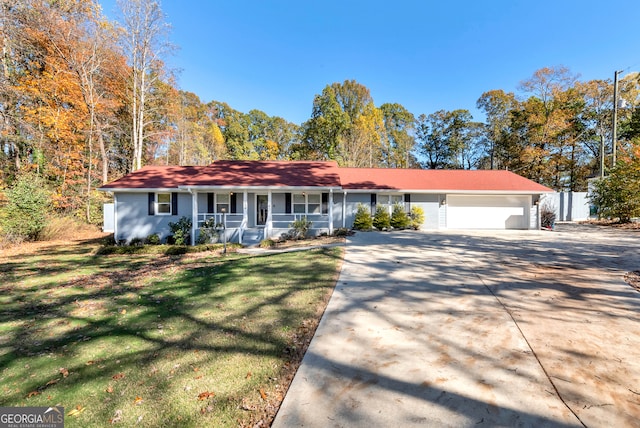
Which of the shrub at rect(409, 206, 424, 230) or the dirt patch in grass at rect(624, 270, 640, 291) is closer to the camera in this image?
the dirt patch in grass at rect(624, 270, 640, 291)

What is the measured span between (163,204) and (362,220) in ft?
32.9

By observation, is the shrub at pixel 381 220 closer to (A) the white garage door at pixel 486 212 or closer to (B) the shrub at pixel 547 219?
(A) the white garage door at pixel 486 212

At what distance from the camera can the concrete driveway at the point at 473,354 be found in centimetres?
212

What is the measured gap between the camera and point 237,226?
44.2 feet

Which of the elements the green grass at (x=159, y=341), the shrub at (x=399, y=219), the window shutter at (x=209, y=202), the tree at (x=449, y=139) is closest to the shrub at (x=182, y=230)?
the window shutter at (x=209, y=202)

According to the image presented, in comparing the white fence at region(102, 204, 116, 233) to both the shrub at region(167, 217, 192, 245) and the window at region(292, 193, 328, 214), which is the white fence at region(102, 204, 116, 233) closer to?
the shrub at region(167, 217, 192, 245)

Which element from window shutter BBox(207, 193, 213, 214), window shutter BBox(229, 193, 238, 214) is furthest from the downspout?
window shutter BBox(229, 193, 238, 214)

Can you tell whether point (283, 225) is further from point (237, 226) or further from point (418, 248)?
point (418, 248)

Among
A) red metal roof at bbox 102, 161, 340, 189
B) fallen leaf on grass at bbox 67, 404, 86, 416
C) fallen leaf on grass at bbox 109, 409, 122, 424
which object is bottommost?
fallen leaf on grass at bbox 67, 404, 86, 416

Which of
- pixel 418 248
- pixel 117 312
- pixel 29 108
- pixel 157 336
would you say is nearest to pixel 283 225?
pixel 418 248

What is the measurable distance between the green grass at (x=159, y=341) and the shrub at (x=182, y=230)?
5.06 m

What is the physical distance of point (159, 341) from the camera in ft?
11.1

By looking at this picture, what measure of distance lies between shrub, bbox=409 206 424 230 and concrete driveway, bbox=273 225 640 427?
965cm

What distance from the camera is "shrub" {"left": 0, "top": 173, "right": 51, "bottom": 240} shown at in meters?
11.6
